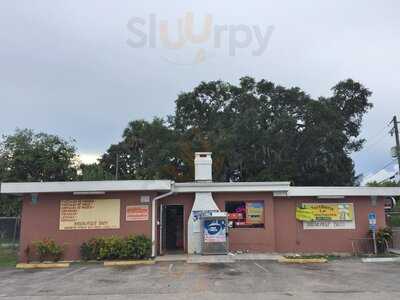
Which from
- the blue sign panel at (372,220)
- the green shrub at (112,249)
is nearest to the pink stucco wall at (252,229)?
the green shrub at (112,249)

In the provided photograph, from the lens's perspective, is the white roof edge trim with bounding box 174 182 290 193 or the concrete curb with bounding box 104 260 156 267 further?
the white roof edge trim with bounding box 174 182 290 193

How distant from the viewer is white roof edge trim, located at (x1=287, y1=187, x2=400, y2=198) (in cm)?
1972

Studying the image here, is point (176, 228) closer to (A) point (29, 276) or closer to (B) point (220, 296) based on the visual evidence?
(A) point (29, 276)

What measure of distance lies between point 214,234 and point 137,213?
322 cm

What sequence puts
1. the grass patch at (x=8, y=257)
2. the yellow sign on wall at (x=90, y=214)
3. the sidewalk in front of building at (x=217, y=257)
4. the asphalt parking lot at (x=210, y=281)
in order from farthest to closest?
1. the yellow sign on wall at (x=90, y=214)
2. the grass patch at (x=8, y=257)
3. the sidewalk in front of building at (x=217, y=257)
4. the asphalt parking lot at (x=210, y=281)

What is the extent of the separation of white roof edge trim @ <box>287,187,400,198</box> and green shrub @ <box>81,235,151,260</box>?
6716 mm

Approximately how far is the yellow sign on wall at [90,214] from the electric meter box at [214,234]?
354 centimetres

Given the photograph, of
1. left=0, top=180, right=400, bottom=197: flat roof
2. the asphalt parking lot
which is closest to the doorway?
left=0, top=180, right=400, bottom=197: flat roof

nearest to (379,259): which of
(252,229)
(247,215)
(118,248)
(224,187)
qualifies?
(252,229)

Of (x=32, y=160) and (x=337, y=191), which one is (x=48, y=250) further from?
(x=32, y=160)

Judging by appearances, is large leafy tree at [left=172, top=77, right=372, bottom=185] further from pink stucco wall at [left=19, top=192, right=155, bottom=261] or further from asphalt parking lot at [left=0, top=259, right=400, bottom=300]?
asphalt parking lot at [left=0, top=259, right=400, bottom=300]

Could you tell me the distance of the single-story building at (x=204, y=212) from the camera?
1812 cm

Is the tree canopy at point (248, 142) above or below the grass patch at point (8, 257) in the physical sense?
above

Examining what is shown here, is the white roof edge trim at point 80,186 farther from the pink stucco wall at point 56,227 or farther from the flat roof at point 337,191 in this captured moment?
the flat roof at point 337,191
